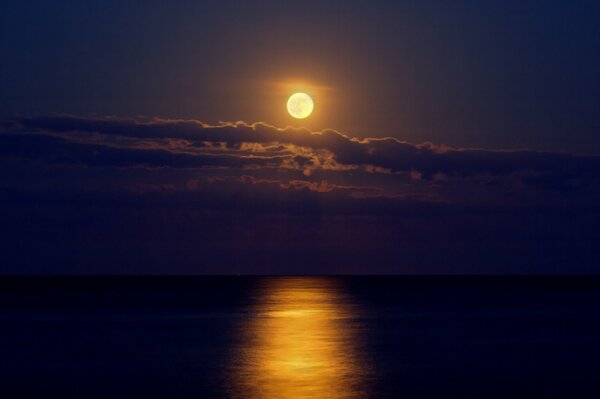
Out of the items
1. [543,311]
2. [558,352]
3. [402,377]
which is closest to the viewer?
[402,377]

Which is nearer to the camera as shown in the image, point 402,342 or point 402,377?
point 402,377

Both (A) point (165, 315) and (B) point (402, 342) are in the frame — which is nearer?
(B) point (402, 342)

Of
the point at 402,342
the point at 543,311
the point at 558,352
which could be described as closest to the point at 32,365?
the point at 402,342

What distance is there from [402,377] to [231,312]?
31.3 m

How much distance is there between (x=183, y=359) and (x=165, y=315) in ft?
78.8

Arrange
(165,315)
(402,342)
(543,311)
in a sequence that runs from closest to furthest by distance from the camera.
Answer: (402,342), (165,315), (543,311)

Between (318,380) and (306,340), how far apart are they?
11.7 metres

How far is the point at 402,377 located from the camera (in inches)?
1019

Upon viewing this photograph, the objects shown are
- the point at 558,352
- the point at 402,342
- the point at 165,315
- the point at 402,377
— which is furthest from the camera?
the point at 165,315

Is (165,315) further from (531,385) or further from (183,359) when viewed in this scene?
(531,385)

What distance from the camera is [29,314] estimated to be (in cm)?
5391

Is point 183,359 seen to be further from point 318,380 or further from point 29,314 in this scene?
point 29,314

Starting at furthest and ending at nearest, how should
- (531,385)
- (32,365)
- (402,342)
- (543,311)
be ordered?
(543,311), (402,342), (32,365), (531,385)

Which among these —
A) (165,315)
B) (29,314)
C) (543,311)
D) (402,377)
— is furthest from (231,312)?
(402,377)
